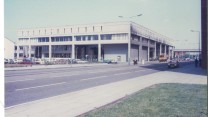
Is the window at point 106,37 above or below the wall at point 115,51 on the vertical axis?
above

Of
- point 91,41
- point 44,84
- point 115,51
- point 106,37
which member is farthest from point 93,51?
point 44,84

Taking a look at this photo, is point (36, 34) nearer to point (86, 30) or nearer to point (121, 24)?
point (86, 30)

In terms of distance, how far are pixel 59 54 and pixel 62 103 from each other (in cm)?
8436

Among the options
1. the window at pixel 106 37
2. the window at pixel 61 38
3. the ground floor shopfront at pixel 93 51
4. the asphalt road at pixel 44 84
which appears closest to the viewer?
the asphalt road at pixel 44 84

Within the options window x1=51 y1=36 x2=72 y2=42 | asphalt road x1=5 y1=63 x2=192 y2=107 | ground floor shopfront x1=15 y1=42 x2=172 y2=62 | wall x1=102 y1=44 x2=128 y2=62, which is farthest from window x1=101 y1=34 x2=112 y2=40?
asphalt road x1=5 y1=63 x2=192 y2=107

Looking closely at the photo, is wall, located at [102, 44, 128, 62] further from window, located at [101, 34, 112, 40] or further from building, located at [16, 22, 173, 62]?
window, located at [101, 34, 112, 40]

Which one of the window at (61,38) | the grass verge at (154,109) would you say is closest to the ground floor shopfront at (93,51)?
the window at (61,38)

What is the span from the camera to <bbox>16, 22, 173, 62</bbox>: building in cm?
7600

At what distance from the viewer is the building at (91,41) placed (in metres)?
76.0

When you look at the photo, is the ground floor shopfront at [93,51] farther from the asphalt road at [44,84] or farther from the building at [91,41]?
the asphalt road at [44,84]

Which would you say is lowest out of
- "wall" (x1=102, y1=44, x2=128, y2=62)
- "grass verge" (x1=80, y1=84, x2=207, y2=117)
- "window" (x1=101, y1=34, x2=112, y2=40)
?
"grass verge" (x1=80, y1=84, x2=207, y2=117)

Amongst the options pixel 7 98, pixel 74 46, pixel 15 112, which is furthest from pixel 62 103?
pixel 74 46

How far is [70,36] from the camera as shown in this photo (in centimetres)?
8331

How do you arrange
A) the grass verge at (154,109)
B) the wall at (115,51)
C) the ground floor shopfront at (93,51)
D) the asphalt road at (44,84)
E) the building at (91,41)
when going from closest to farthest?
the grass verge at (154,109)
the asphalt road at (44,84)
the building at (91,41)
the wall at (115,51)
the ground floor shopfront at (93,51)
